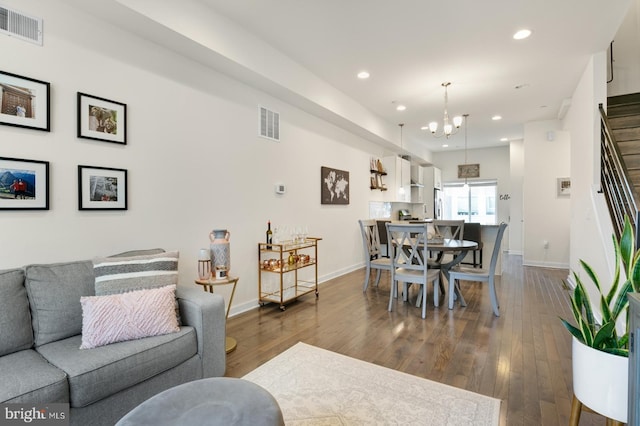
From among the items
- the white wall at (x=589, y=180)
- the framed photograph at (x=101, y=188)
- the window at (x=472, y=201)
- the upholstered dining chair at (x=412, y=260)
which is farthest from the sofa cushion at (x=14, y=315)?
the window at (x=472, y=201)

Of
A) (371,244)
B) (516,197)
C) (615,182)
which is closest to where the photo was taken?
(615,182)

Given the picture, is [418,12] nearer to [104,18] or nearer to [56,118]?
[104,18]

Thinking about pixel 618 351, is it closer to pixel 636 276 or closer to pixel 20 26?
pixel 636 276

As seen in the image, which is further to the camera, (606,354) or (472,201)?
(472,201)

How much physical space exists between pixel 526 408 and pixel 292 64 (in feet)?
13.4

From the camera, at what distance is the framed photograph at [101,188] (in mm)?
2400

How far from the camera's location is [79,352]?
1.67 meters

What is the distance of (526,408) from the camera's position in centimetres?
193

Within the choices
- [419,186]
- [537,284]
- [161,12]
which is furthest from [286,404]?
[419,186]

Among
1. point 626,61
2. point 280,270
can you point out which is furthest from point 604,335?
point 626,61

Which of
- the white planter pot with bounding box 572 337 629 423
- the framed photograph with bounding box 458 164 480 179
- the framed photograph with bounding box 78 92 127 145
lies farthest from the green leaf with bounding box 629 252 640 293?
the framed photograph with bounding box 458 164 480 179

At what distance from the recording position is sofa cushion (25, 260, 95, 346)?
6.02 ft

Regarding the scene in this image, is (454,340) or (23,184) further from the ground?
(23,184)

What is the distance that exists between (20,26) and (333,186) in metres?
4.12
